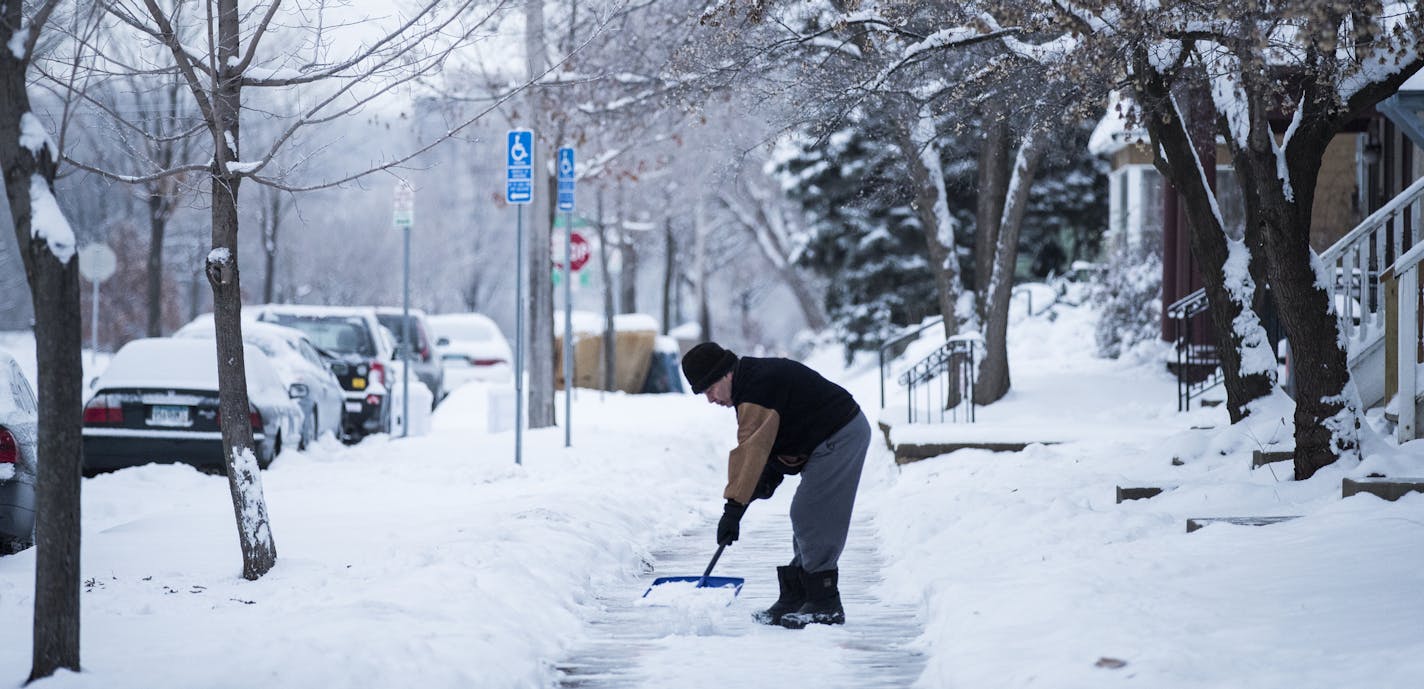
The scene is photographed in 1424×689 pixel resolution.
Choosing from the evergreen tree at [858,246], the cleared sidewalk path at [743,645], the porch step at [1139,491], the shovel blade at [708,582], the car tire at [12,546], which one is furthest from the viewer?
the evergreen tree at [858,246]

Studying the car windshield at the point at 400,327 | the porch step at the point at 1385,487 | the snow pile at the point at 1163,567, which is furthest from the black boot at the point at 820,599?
the car windshield at the point at 400,327

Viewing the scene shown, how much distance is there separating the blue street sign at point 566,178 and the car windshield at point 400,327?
7.28 metres

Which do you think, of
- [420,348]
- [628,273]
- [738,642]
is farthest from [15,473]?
[628,273]

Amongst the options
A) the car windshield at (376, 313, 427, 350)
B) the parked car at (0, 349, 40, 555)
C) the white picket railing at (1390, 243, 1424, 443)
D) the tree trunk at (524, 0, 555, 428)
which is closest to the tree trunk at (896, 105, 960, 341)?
the tree trunk at (524, 0, 555, 428)

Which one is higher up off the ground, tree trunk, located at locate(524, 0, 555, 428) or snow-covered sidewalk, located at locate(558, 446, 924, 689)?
tree trunk, located at locate(524, 0, 555, 428)

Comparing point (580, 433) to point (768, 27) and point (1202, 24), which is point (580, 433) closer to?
point (768, 27)

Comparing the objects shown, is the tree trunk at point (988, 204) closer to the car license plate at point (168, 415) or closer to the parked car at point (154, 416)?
the parked car at point (154, 416)

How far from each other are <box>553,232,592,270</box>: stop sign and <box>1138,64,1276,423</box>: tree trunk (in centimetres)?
1201

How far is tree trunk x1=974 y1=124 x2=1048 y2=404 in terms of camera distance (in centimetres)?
1883

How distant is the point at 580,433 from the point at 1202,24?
11.4m

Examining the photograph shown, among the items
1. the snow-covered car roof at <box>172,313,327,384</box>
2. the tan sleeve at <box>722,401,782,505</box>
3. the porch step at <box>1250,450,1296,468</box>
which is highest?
the snow-covered car roof at <box>172,313,327,384</box>

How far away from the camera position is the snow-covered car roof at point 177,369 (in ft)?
46.6

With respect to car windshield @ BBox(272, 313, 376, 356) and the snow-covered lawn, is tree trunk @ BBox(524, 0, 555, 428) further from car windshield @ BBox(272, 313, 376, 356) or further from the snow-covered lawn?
the snow-covered lawn

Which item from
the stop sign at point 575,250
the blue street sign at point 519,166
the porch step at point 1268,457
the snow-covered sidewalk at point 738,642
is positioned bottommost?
the snow-covered sidewalk at point 738,642
